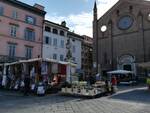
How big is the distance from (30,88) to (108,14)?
28222 mm

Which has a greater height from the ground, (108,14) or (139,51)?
(108,14)

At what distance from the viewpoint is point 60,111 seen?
932cm

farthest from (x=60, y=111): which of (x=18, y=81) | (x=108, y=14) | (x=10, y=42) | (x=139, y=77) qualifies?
(x=108, y=14)

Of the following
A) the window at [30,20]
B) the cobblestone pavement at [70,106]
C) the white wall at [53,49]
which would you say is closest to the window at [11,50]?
the window at [30,20]

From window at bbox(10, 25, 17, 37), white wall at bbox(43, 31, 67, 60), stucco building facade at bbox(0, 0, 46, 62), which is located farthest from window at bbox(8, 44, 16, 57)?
white wall at bbox(43, 31, 67, 60)

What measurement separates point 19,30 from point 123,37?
1806cm

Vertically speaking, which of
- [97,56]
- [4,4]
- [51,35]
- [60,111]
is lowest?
[60,111]

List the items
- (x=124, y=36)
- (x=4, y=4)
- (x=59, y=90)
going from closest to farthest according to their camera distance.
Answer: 1. (x=59, y=90)
2. (x=4, y=4)
3. (x=124, y=36)

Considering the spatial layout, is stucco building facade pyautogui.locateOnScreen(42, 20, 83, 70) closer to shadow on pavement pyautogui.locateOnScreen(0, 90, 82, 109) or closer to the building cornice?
the building cornice

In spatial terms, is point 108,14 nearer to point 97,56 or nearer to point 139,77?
point 97,56

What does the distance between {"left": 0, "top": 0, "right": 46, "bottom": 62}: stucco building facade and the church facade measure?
12411mm

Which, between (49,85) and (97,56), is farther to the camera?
(97,56)

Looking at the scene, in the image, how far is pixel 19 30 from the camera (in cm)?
3066

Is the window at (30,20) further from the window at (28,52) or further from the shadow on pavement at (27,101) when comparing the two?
the shadow on pavement at (27,101)
